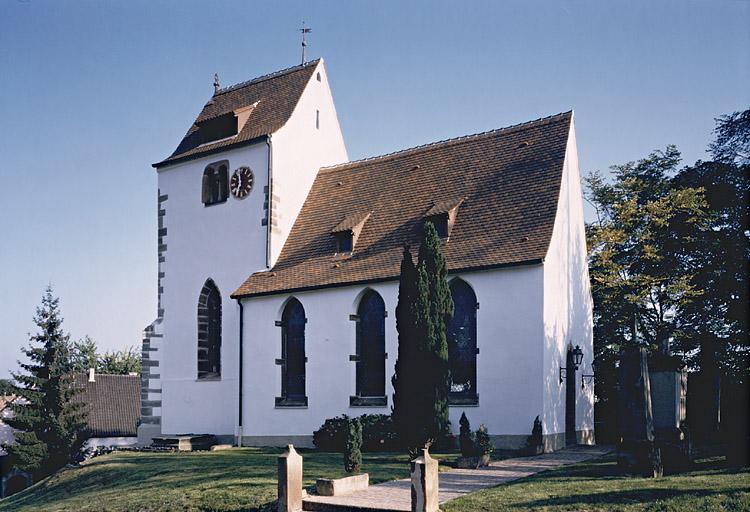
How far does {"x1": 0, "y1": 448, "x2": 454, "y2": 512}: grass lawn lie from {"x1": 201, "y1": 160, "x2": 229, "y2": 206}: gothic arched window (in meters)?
10.9

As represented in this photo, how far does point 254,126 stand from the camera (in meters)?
32.4

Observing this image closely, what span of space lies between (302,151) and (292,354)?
865 cm

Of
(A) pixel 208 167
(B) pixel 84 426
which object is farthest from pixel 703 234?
(B) pixel 84 426

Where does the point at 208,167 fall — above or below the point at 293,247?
above

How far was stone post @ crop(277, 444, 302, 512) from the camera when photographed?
49.4 ft

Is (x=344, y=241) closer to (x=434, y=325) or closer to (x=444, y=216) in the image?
(x=444, y=216)

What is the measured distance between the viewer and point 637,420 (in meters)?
17.7

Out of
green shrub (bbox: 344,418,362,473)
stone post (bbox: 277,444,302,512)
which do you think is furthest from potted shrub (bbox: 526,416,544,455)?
stone post (bbox: 277,444,302,512)

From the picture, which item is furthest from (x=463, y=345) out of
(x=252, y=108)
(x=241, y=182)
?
(x=252, y=108)

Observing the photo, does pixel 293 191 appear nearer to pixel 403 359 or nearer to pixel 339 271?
pixel 339 271

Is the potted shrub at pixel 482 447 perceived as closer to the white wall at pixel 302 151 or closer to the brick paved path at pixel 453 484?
the brick paved path at pixel 453 484

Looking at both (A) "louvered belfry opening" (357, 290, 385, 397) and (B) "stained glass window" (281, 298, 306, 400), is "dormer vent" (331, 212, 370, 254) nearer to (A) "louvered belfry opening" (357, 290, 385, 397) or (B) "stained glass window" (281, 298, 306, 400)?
(A) "louvered belfry opening" (357, 290, 385, 397)

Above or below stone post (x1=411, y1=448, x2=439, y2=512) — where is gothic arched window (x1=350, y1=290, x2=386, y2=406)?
above

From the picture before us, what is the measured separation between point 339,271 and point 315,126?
27.6 ft
